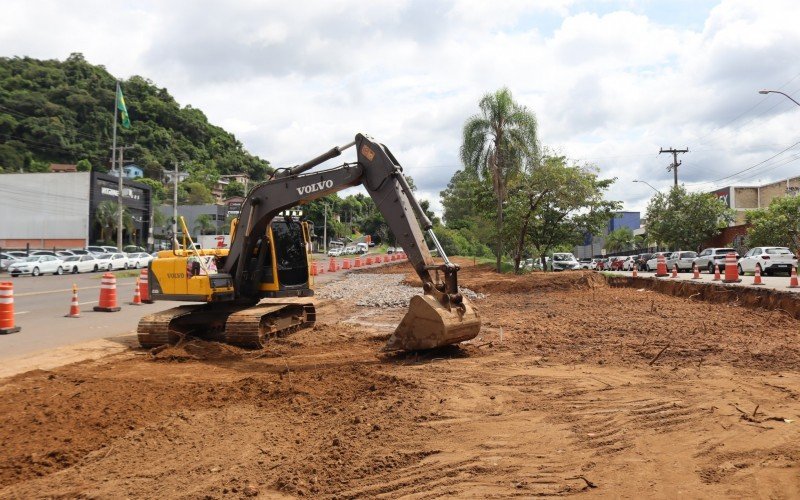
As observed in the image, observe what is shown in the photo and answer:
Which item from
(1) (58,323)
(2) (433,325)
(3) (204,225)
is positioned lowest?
(1) (58,323)

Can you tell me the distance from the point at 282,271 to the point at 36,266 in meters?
33.7

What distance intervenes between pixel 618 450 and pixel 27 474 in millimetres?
4623

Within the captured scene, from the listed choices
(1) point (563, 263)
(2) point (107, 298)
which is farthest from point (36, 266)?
(1) point (563, 263)

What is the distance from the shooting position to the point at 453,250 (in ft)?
216

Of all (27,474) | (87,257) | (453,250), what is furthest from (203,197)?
(27,474)

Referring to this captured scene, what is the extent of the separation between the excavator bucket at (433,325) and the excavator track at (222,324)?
2.96m

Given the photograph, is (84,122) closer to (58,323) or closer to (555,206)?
(555,206)

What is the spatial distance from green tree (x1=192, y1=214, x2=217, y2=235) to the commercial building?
1629 cm

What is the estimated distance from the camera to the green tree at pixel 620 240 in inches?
3196

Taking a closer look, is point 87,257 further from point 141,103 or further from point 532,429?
point 141,103

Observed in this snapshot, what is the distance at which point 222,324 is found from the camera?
11.4 metres

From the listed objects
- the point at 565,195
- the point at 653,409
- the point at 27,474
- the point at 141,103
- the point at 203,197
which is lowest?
the point at 27,474

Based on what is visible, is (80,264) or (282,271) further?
(80,264)

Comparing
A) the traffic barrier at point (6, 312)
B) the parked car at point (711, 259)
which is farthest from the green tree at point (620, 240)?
the traffic barrier at point (6, 312)
